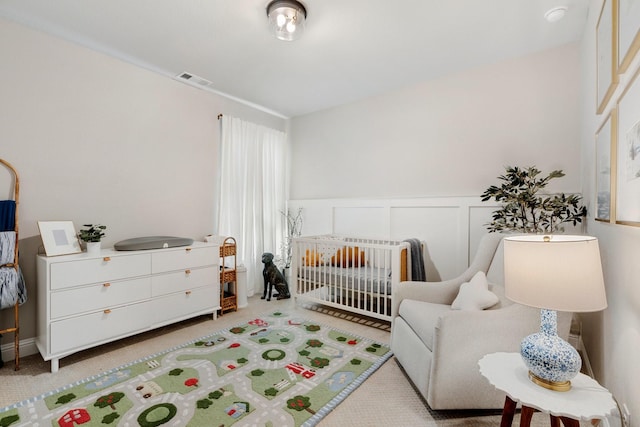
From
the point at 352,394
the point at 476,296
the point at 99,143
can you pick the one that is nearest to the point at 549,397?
the point at 476,296

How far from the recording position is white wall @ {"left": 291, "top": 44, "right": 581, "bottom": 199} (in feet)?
8.45

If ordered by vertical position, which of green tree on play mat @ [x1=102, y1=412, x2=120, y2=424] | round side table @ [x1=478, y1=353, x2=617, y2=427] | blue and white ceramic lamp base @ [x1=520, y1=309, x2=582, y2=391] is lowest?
green tree on play mat @ [x1=102, y1=412, x2=120, y2=424]

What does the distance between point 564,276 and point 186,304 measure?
278 centimetres

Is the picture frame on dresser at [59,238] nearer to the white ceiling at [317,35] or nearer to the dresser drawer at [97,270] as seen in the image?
the dresser drawer at [97,270]

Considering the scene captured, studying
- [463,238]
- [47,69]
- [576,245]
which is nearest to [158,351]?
[47,69]

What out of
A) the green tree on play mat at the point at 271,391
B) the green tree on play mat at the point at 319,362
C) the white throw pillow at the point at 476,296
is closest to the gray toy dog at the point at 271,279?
the green tree on play mat at the point at 319,362

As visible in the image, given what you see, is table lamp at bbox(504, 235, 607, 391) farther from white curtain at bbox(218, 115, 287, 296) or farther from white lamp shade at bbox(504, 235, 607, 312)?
white curtain at bbox(218, 115, 287, 296)

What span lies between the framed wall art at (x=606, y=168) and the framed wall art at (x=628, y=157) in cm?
7

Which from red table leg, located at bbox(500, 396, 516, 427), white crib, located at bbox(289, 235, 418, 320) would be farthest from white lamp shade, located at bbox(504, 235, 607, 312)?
white crib, located at bbox(289, 235, 418, 320)

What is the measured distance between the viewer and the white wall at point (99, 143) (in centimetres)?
225

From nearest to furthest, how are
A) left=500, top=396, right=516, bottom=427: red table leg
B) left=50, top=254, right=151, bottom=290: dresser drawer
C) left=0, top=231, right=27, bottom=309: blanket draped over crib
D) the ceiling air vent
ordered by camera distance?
left=500, top=396, right=516, bottom=427: red table leg → left=0, top=231, right=27, bottom=309: blanket draped over crib → left=50, top=254, right=151, bottom=290: dresser drawer → the ceiling air vent

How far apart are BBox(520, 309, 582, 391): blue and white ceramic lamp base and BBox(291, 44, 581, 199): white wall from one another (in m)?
1.98

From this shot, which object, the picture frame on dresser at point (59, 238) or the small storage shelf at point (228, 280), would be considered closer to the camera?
the picture frame on dresser at point (59, 238)

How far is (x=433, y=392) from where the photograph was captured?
5.17ft
